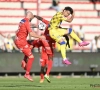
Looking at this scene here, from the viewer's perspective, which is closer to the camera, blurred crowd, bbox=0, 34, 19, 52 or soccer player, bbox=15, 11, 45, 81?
soccer player, bbox=15, 11, 45, 81

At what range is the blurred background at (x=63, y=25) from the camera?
78.7ft

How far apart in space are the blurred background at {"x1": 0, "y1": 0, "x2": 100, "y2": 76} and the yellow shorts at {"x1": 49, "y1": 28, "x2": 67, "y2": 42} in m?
7.83

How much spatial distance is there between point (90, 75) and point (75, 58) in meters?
1.12

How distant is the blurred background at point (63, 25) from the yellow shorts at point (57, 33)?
7834 mm

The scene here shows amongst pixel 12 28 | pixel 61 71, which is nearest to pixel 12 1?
pixel 12 28

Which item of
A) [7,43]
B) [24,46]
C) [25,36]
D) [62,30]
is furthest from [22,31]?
[7,43]

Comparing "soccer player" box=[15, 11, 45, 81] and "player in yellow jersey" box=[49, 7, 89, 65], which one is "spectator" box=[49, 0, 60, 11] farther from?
"player in yellow jersey" box=[49, 7, 89, 65]

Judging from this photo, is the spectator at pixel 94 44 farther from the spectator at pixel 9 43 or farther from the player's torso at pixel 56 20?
the player's torso at pixel 56 20

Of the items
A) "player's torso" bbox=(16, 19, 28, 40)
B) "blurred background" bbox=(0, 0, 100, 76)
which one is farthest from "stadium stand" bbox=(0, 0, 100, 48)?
"player's torso" bbox=(16, 19, 28, 40)

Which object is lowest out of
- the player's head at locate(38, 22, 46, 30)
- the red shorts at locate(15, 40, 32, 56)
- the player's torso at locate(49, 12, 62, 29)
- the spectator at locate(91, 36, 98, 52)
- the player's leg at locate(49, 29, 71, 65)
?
the spectator at locate(91, 36, 98, 52)

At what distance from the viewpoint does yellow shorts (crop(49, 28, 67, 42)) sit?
52.8 feet

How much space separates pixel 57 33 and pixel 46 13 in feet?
42.1

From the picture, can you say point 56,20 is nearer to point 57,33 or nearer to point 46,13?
point 57,33

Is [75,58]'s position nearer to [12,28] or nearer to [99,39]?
[99,39]
